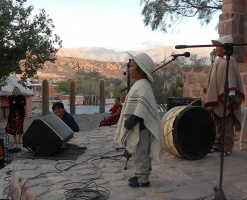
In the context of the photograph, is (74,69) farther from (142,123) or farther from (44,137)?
(142,123)

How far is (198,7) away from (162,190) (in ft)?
42.6

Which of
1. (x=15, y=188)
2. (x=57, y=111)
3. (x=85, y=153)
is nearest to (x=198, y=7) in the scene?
(x=57, y=111)

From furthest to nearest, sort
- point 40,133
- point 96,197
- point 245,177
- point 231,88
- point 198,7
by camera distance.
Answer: point 198,7
point 40,133
point 231,88
point 245,177
point 96,197

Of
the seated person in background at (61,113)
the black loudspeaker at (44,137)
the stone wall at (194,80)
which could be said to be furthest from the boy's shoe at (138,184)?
the stone wall at (194,80)

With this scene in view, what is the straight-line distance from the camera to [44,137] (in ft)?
16.6

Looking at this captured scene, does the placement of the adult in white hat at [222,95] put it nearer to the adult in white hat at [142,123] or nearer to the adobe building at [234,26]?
the adult in white hat at [142,123]

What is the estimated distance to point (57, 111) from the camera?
671 cm

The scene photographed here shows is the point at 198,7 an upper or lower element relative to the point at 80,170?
upper

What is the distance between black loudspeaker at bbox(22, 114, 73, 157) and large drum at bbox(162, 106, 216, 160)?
4.86 ft

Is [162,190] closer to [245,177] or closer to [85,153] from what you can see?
[245,177]

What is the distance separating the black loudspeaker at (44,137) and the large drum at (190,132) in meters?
1.48

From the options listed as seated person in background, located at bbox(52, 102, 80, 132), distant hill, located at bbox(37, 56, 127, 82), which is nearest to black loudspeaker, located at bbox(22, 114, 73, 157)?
seated person in background, located at bbox(52, 102, 80, 132)

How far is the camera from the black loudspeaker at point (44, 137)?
5004mm

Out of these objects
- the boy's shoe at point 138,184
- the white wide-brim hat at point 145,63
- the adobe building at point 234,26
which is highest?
the adobe building at point 234,26
